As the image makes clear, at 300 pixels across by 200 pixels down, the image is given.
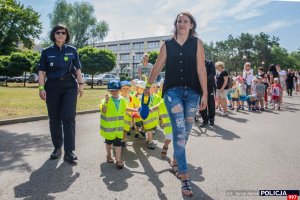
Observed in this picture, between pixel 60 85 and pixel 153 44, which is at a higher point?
pixel 153 44

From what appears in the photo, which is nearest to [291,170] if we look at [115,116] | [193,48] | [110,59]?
[193,48]

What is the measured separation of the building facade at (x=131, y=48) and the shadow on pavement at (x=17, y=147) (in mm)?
85077

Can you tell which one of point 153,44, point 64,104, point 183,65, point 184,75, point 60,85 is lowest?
point 64,104

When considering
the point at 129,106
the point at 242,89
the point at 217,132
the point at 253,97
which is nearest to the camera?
the point at 129,106

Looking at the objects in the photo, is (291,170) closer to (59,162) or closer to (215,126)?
(59,162)

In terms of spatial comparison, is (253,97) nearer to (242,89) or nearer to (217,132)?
(242,89)

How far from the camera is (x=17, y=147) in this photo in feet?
18.9

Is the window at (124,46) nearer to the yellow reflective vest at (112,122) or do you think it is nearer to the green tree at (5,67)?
the green tree at (5,67)

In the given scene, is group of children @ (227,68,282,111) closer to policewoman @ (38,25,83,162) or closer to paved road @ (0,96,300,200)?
paved road @ (0,96,300,200)

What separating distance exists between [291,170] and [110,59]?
3118 cm

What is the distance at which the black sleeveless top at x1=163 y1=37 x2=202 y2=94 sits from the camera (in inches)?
148

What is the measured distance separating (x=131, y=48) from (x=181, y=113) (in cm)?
9884

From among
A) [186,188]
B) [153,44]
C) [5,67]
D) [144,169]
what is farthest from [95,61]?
[153,44]

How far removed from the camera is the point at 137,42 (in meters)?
98.2
